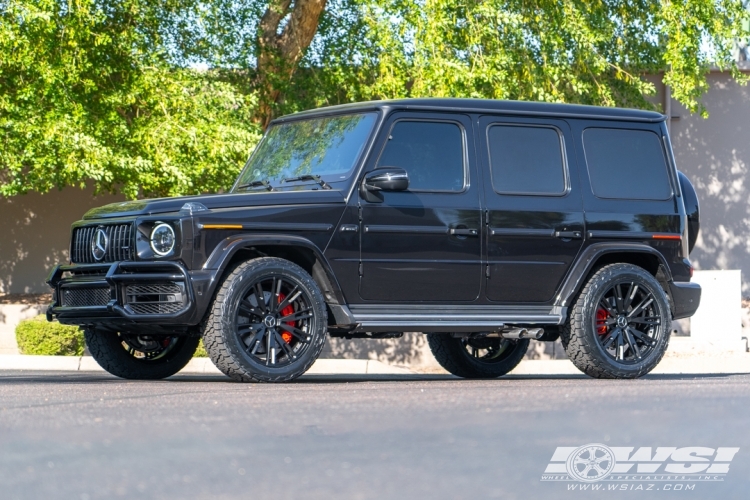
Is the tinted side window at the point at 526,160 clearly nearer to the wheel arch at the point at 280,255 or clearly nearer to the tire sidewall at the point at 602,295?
the tire sidewall at the point at 602,295

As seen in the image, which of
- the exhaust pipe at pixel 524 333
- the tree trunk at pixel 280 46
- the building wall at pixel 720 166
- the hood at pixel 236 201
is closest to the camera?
the hood at pixel 236 201

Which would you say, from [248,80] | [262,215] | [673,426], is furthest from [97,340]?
[248,80]

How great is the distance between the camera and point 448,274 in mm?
9391

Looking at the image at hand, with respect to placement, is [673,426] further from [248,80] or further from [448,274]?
[248,80]

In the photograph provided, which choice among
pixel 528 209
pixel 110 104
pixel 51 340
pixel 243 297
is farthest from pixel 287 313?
pixel 51 340

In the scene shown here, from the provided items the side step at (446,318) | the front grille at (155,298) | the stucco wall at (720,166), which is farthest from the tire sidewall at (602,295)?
the stucco wall at (720,166)

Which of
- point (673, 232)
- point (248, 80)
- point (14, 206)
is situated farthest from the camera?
point (14, 206)

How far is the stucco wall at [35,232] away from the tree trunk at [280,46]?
220 inches

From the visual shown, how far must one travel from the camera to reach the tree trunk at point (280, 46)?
61.5ft

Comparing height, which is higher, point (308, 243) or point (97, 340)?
point (308, 243)

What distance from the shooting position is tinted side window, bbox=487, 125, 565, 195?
32.0 ft

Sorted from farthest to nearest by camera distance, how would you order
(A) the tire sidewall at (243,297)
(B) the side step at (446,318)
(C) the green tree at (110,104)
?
(C) the green tree at (110,104) < (B) the side step at (446,318) < (A) the tire sidewall at (243,297)

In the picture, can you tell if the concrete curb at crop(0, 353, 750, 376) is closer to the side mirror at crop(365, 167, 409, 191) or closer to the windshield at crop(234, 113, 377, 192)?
the windshield at crop(234, 113, 377, 192)

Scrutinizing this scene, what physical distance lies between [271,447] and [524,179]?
5.20m
